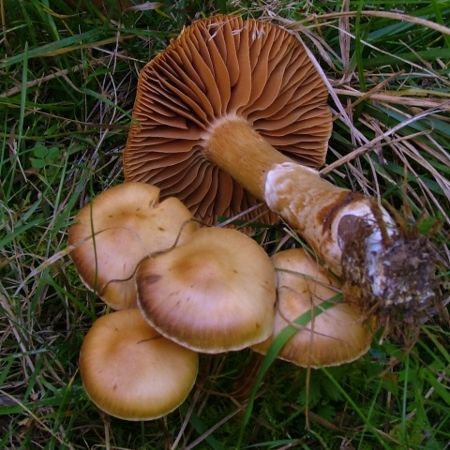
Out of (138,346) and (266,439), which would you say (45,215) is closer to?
(138,346)

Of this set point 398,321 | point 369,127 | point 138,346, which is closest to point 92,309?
point 138,346

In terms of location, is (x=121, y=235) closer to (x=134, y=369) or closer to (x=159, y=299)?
(x=159, y=299)

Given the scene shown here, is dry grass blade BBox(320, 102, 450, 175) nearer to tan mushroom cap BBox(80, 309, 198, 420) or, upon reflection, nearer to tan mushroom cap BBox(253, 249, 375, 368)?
tan mushroom cap BBox(253, 249, 375, 368)

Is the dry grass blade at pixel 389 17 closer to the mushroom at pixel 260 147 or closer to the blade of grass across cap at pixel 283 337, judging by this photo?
the mushroom at pixel 260 147

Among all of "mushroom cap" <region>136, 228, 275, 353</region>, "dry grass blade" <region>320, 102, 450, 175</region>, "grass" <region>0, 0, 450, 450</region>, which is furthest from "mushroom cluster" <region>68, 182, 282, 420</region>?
"dry grass blade" <region>320, 102, 450, 175</region>

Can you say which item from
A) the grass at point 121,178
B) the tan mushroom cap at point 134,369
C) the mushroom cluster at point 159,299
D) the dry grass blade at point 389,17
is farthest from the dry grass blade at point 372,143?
the tan mushroom cap at point 134,369

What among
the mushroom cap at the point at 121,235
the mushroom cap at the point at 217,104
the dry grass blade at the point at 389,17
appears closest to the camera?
the mushroom cap at the point at 121,235
